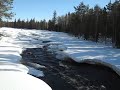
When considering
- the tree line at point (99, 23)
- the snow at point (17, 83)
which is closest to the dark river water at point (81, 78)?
the snow at point (17, 83)

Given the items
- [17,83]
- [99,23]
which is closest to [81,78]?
[17,83]

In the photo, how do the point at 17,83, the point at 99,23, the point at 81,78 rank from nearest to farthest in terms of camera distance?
the point at 17,83, the point at 81,78, the point at 99,23

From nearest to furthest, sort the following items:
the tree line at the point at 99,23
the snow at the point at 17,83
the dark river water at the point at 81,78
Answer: the snow at the point at 17,83 → the dark river water at the point at 81,78 → the tree line at the point at 99,23

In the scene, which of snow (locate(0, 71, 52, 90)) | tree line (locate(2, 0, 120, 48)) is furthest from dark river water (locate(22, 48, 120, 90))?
tree line (locate(2, 0, 120, 48))

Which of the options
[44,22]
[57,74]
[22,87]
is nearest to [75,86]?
[57,74]

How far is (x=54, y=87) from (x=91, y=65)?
12787mm

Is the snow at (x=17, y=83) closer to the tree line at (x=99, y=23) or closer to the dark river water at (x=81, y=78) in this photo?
the dark river water at (x=81, y=78)

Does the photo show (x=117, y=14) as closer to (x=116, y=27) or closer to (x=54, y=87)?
(x=116, y=27)

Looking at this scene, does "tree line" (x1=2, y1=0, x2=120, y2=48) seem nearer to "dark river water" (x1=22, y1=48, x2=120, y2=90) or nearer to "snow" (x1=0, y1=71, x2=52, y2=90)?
"dark river water" (x1=22, y1=48, x2=120, y2=90)

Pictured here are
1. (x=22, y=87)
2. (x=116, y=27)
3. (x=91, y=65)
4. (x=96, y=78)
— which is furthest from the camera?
(x=116, y=27)

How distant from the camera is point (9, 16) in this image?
4938 centimetres

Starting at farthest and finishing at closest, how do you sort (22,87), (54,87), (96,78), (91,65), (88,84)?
(91,65), (96,78), (88,84), (54,87), (22,87)

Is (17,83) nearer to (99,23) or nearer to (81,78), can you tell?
(81,78)

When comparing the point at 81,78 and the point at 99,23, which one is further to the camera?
the point at 99,23
